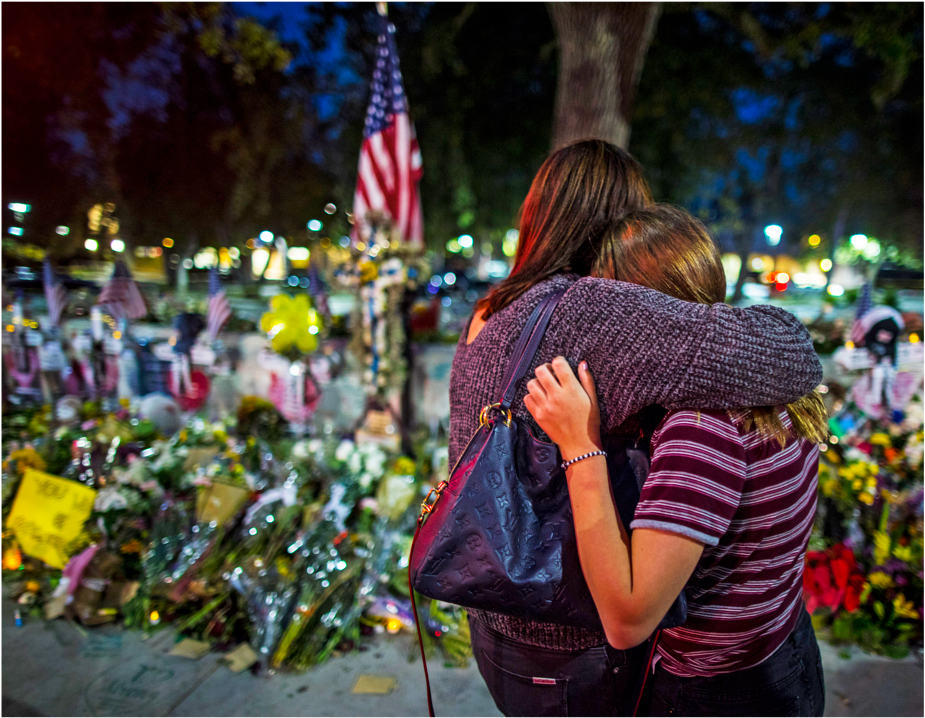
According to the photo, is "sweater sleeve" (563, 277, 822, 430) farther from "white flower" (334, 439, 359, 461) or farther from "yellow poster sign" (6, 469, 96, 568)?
"yellow poster sign" (6, 469, 96, 568)

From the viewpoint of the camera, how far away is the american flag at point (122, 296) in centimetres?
452

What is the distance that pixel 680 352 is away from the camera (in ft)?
2.59

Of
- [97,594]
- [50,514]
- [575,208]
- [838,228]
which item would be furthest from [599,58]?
[838,228]

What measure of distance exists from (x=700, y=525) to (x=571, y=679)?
432mm

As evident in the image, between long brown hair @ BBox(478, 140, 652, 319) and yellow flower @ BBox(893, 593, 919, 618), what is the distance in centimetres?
282

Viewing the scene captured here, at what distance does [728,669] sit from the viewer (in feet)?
3.33

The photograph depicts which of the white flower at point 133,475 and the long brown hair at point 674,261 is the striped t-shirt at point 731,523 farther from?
the white flower at point 133,475

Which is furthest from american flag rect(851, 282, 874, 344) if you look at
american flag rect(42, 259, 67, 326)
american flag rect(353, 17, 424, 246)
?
american flag rect(42, 259, 67, 326)

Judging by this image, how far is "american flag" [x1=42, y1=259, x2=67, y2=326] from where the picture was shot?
461 centimetres

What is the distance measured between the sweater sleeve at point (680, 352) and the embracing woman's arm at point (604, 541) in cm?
5

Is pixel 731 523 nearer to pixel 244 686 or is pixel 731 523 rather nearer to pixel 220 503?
pixel 244 686

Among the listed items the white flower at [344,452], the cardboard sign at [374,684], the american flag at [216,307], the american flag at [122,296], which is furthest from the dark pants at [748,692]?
the american flag at [122,296]

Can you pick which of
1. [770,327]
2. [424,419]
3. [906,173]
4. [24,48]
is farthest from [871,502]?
[906,173]

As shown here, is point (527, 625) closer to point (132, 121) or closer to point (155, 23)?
point (155, 23)
